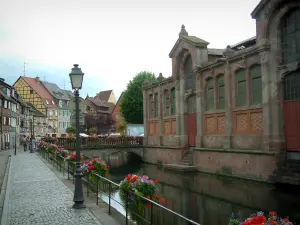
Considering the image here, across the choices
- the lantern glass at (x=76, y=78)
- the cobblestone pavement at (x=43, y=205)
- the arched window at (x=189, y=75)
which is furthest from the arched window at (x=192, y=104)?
the lantern glass at (x=76, y=78)

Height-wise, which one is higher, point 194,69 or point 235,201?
point 194,69

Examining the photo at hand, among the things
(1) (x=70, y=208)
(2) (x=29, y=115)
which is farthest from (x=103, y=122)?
(1) (x=70, y=208)

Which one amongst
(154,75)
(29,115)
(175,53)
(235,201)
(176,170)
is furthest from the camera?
(29,115)

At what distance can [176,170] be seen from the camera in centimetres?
2769

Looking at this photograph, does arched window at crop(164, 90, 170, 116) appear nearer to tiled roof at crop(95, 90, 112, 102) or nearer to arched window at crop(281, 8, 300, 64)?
arched window at crop(281, 8, 300, 64)

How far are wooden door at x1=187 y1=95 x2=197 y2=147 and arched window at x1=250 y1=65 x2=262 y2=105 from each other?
771 centimetres

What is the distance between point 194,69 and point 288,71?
31.7 ft

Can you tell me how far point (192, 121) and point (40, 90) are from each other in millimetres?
56792

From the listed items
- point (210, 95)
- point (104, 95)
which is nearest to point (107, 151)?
point (210, 95)

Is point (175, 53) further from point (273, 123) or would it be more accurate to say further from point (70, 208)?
point (70, 208)

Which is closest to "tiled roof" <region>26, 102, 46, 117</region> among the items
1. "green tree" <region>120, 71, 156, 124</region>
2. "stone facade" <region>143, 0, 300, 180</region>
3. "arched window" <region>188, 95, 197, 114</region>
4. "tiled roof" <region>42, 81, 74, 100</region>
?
"tiled roof" <region>42, 81, 74, 100</region>

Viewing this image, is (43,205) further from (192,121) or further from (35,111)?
(35,111)

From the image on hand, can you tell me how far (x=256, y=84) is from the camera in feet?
70.6

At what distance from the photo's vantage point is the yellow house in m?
75.6
